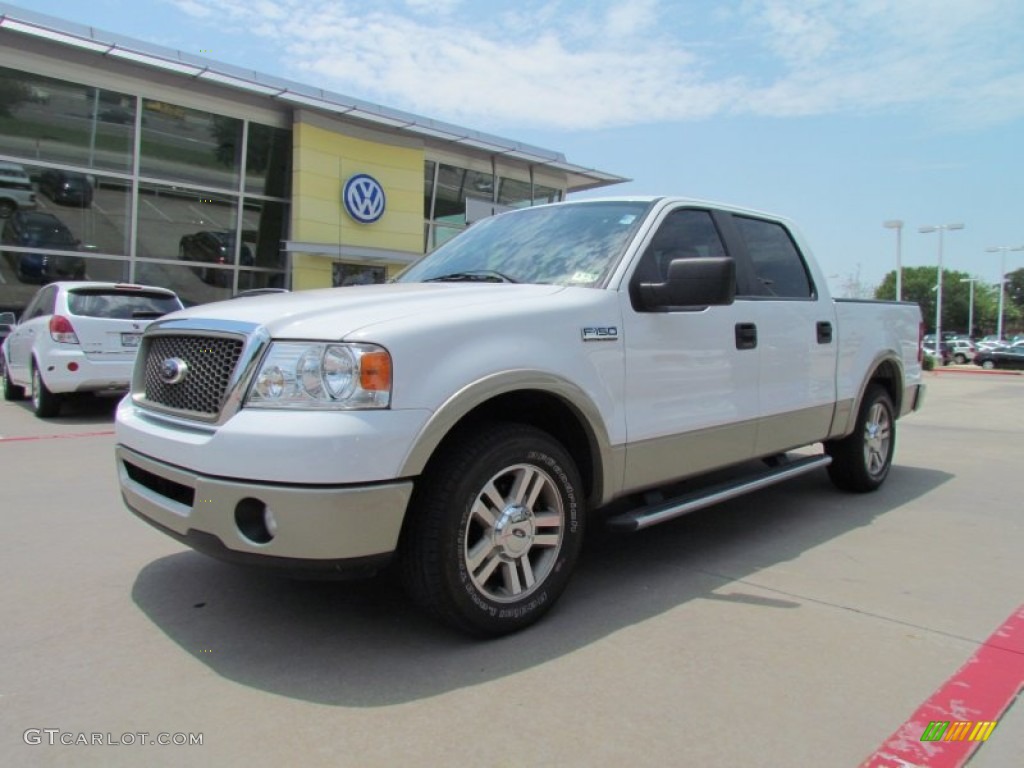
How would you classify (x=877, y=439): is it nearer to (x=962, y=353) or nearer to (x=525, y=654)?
(x=525, y=654)

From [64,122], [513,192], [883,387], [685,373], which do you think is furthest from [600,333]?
[513,192]

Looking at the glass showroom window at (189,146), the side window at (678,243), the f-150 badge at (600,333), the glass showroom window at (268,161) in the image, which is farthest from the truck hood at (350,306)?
the glass showroom window at (268,161)

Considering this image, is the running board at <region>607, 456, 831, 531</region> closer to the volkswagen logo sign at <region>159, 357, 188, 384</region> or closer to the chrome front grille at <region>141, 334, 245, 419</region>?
the chrome front grille at <region>141, 334, 245, 419</region>

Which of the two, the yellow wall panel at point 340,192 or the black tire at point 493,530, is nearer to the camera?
the black tire at point 493,530

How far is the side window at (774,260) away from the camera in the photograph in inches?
181

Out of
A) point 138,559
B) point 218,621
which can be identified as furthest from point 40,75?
point 218,621

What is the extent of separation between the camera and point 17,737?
92.1 inches

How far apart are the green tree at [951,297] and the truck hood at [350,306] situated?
102 meters

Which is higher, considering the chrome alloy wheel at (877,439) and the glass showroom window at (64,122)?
the glass showroom window at (64,122)

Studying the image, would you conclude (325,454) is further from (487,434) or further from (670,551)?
(670,551)

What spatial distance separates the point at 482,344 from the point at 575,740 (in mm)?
1412

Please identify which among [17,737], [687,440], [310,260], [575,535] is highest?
[310,260]

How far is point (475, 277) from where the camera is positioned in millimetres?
3820

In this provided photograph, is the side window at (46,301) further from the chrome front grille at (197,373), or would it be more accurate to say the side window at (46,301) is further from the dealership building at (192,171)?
the chrome front grille at (197,373)
